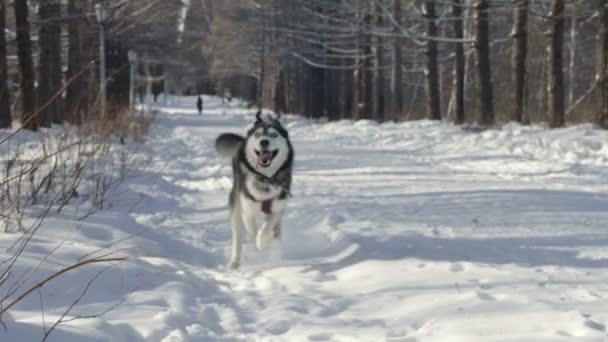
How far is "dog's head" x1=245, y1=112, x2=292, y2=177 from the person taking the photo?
490 centimetres

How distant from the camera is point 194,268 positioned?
455 cm

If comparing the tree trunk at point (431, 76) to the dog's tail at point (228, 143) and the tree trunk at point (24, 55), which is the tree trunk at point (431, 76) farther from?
the dog's tail at point (228, 143)

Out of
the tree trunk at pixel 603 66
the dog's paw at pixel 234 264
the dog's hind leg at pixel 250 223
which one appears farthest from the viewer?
the tree trunk at pixel 603 66

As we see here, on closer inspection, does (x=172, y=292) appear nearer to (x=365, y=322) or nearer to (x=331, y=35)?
(x=365, y=322)

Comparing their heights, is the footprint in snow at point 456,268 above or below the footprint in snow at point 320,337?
above

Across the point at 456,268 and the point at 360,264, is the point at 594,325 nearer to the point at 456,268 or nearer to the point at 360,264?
the point at 456,268

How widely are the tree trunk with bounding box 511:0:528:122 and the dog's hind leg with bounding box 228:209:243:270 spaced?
11.7 m

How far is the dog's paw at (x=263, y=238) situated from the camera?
492cm

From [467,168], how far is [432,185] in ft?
7.15

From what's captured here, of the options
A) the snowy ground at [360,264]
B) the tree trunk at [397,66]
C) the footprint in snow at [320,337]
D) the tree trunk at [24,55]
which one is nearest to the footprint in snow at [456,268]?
the snowy ground at [360,264]

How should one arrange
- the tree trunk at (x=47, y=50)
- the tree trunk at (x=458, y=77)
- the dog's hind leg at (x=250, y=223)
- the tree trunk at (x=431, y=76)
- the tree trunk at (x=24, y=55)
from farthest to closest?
the tree trunk at (x=431, y=76), the tree trunk at (x=458, y=77), the tree trunk at (x=47, y=50), the tree trunk at (x=24, y=55), the dog's hind leg at (x=250, y=223)

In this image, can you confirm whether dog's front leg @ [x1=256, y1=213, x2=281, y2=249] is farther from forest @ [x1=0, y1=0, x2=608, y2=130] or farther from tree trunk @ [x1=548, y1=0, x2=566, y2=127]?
tree trunk @ [x1=548, y1=0, x2=566, y2=127]

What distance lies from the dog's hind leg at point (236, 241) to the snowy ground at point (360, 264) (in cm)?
10

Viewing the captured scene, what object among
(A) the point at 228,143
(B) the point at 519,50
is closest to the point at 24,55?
(A) the point at 228,143
